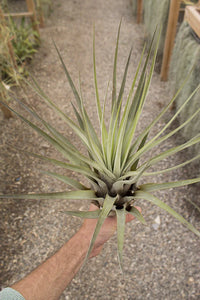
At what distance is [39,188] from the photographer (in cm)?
145

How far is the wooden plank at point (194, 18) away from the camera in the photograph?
4.32ft

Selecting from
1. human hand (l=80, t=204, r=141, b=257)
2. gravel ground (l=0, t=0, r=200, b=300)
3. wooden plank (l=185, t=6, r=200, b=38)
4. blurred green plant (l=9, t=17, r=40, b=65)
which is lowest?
gravel ground (l=0, t=0, r=200, b=300)

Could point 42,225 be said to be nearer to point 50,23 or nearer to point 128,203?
point 128,203

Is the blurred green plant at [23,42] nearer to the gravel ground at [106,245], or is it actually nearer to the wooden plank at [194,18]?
the gravel ground at [106,245]

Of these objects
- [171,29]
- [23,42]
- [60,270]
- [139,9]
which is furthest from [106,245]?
[139,9]

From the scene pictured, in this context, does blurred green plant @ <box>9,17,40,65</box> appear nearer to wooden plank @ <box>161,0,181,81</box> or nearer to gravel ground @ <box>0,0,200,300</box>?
gravel ground @ <box>0,0,200,300</box>

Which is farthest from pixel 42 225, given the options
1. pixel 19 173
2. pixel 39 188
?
pixel 19 173

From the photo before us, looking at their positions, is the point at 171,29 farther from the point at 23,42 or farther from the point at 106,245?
the point at 106,245

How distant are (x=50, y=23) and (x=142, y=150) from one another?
280 cm

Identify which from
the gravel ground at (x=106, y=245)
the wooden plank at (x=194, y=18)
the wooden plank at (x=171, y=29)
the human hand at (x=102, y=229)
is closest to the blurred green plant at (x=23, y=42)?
the gravel ground at (x=106, y=245)

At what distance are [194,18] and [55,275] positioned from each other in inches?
52.0

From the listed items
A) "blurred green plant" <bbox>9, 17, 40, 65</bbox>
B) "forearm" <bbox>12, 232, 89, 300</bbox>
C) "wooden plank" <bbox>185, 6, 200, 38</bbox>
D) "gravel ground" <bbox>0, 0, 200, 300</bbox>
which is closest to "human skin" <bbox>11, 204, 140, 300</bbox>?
"forearm" <bbox>12, 232, 89, 300</bbox>

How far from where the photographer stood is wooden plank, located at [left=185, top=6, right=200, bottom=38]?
1.32 m

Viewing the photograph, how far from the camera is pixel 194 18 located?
53.1 inches
